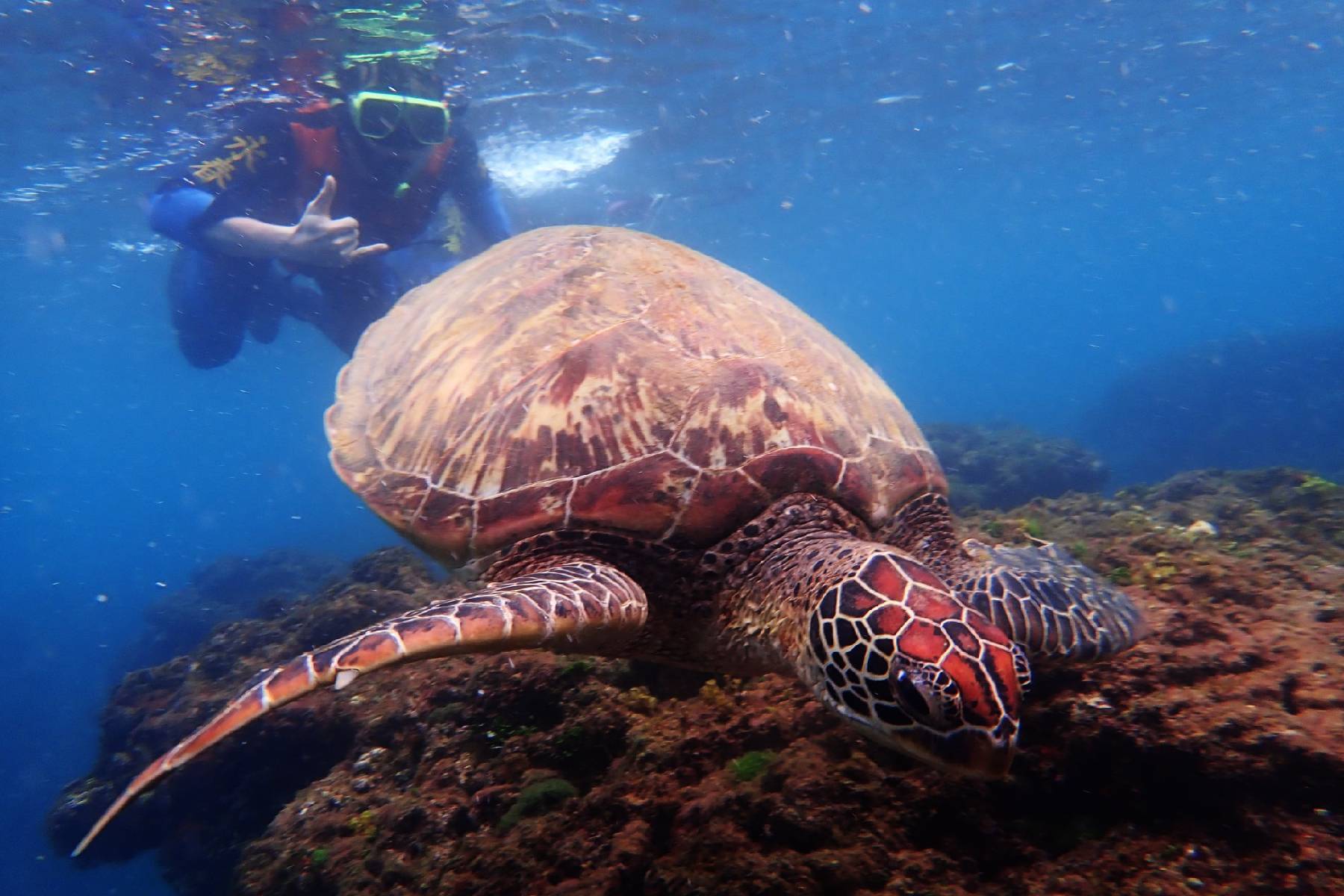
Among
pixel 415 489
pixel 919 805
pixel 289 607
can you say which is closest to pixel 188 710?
pixel 289 607

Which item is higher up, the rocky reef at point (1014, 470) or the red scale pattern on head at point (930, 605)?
the red scale pattern on head at point (930, 605)

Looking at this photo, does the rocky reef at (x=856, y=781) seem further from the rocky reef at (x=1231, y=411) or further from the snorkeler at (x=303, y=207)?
the rocky reef at (x=1231, y=411)

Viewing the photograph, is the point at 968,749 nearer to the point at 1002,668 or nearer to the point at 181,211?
the point at 1002,668

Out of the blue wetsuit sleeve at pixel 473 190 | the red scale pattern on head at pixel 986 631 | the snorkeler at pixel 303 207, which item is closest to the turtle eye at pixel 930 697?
the red scale pattern on head at pixel 986 631

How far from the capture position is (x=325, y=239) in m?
6.33

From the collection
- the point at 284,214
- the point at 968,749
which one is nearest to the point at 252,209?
the point at 284,214

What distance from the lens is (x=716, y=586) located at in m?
2.84

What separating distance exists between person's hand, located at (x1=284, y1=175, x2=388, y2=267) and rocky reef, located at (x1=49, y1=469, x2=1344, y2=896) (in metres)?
4.38

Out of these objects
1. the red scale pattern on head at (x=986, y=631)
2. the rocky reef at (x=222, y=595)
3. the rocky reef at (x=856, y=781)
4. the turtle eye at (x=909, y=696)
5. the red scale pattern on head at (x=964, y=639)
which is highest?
the red scale pattern on head at (x=964, y=639)

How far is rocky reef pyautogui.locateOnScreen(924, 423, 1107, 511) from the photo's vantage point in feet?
46.0

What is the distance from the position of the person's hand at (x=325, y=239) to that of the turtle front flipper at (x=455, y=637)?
502 cm

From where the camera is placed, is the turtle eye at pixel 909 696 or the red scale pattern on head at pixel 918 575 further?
the red scale pattern on head at pixel 918 575

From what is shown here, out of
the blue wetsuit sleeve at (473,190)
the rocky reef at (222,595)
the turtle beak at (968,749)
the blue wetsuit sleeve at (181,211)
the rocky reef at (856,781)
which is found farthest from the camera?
the rocky reef at (222,595)

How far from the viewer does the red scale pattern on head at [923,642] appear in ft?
6.22
